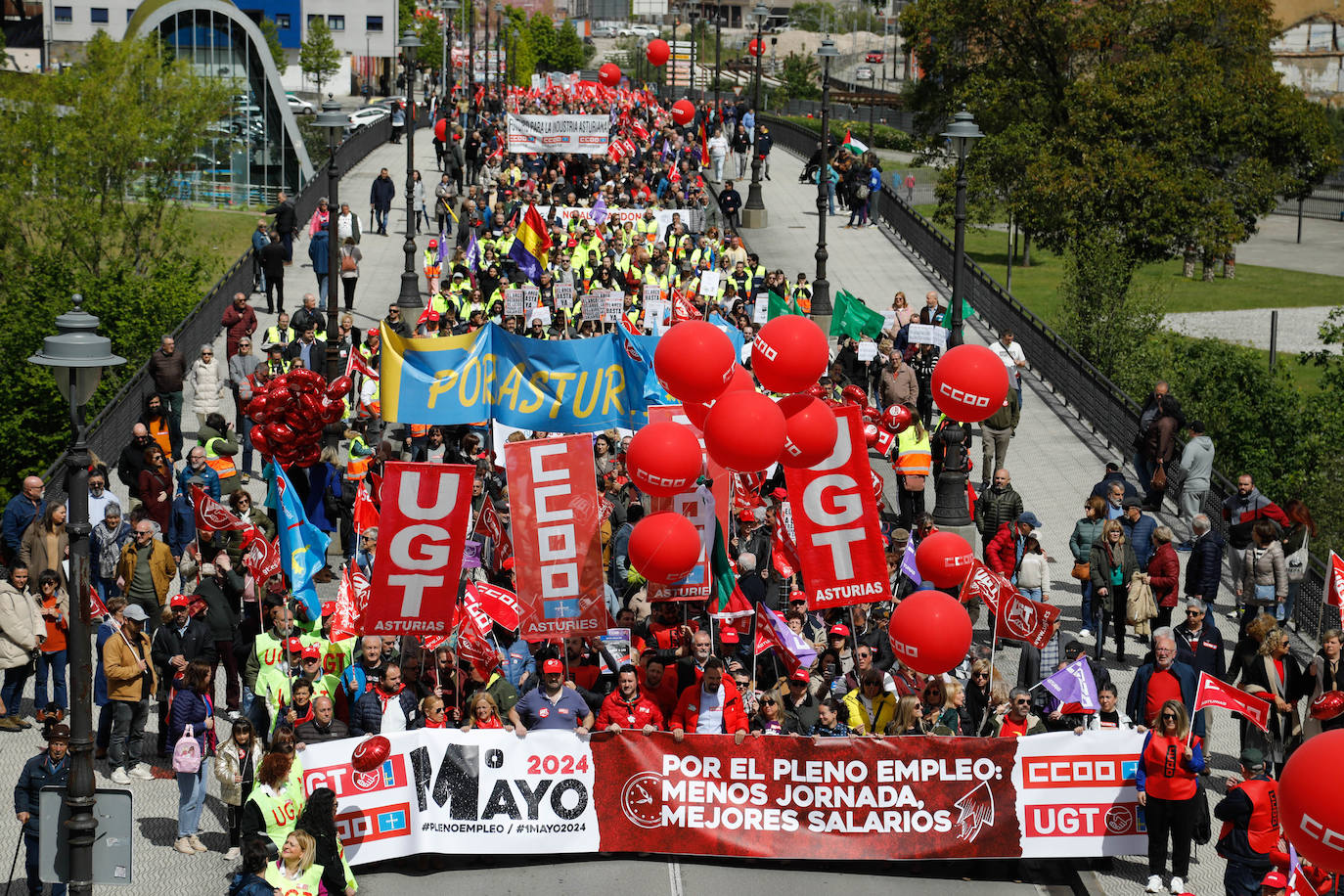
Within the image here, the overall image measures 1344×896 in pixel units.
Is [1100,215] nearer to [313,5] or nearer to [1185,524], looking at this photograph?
[1185,524]

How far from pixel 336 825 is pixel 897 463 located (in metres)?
9.63

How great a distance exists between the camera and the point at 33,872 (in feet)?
41.4

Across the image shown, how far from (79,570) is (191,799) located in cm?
265

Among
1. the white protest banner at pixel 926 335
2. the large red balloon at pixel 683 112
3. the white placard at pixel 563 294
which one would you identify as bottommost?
the white protest banner at pixel 926 335

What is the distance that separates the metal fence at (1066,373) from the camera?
63.7 feet

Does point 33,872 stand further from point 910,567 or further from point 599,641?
point 910,567

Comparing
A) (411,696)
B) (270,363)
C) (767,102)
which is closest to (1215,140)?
(270,363)

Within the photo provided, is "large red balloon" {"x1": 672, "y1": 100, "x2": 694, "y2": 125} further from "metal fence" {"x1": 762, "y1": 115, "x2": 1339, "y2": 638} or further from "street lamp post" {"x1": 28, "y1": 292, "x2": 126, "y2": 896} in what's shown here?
"street lamp post" {"x1": 28, "y1": 292, "x2": 126, "y2": 896}

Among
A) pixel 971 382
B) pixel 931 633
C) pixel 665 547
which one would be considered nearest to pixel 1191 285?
pixel 971 382

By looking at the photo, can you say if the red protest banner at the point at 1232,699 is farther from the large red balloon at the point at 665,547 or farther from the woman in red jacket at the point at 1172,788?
the large red balloon at the point at 665,547

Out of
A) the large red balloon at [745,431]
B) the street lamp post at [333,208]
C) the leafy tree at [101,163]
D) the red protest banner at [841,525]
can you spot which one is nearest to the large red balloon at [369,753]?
the large red balloon at [745,431]

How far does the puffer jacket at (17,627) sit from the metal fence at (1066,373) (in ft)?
42.2

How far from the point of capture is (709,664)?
14.1m

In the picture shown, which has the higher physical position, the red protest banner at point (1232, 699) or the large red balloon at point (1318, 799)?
the large red balloon at point (1318, 799)
